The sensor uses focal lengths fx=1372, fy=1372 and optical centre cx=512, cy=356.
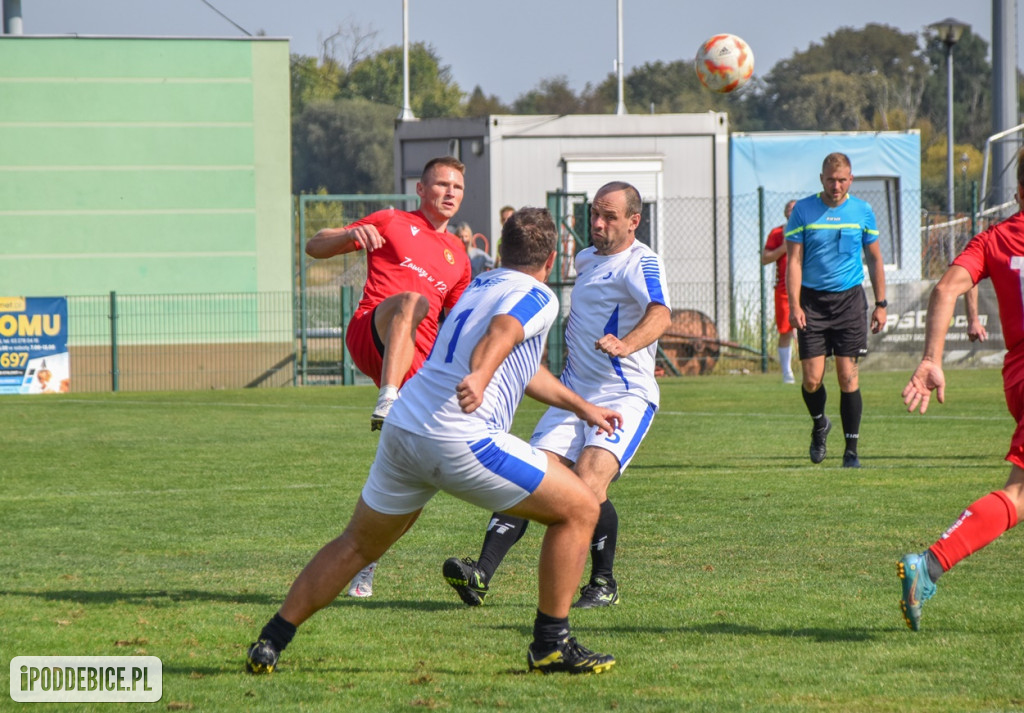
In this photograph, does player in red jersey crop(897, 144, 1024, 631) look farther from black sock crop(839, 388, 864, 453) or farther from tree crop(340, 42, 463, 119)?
tree crop(340, 42, 463, 119)

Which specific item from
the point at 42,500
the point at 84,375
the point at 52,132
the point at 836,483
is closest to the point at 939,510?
the point at 836,483

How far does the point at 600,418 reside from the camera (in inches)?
199

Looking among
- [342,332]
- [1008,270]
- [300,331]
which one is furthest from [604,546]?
[300,331]

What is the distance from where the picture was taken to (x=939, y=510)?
8602 millimetres

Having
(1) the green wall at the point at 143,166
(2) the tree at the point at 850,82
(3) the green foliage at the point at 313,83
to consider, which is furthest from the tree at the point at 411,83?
(1) the green wall at the point at 143,166

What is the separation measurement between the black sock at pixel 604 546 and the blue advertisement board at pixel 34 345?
16.4m

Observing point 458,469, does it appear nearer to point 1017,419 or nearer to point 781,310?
point 1017,419

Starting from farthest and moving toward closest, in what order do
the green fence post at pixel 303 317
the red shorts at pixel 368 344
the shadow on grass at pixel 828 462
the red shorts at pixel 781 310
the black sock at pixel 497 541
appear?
the green fence post at pixel 303 317 < the red shorts at pixel 781 310 < the shadow on grass at pixel 828 462 < the red shorts at pixel 368 344 < the black sock at pixel 497 541

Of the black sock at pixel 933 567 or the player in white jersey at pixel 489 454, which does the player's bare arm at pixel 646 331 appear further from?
the black sock at pixel 933 567

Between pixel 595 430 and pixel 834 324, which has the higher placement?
→ pixel 834 324

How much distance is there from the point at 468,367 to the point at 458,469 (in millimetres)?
353

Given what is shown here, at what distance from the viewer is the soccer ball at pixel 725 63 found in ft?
64.1

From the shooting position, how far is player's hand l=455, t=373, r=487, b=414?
14.9ft

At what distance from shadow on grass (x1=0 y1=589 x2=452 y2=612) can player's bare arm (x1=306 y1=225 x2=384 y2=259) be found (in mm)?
1646
